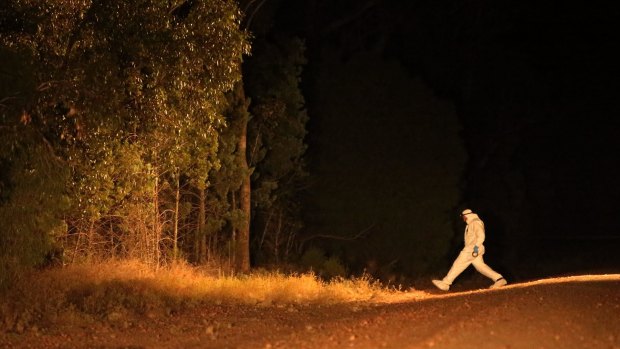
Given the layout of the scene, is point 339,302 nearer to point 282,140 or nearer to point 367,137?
point 282,140

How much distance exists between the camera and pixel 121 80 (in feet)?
45.4

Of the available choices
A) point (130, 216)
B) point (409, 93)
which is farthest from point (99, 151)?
point (409, 93)

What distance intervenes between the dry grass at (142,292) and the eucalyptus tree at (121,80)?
4.18 feet

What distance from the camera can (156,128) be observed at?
1483cm

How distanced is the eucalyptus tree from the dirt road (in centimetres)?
307

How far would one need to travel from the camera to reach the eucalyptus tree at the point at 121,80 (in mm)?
13406

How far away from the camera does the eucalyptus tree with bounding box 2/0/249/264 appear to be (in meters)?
13.4

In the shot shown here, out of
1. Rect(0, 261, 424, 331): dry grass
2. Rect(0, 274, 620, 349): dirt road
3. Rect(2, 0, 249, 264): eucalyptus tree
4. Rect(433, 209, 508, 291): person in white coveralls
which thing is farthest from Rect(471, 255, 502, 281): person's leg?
Rect(2, 0, 249, 264): eucalyptus tree

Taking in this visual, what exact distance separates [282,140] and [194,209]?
4.00 m

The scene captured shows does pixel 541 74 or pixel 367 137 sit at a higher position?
pixel 541 74

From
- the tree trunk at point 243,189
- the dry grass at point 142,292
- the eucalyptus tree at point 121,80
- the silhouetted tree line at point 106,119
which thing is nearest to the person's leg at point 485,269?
the dry grass at point 142,292

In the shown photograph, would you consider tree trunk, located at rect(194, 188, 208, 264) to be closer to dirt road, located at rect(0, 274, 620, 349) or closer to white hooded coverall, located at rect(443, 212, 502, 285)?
dirt road, located at rect(0, 274, 620, 349)

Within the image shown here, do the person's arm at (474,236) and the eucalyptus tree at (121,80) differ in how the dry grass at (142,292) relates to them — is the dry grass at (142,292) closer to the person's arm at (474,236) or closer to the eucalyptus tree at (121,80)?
the eucalyptus tree at (121,80)

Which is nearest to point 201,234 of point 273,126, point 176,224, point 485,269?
point 176,224
